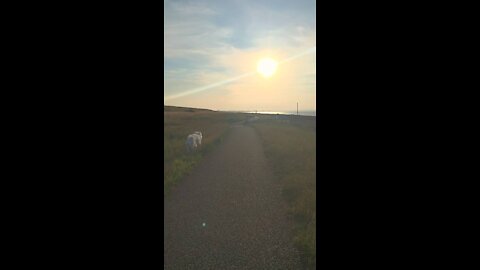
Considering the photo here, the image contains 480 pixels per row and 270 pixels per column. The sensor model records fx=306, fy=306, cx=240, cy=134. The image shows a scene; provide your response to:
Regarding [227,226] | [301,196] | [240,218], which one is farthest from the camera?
[301,196]

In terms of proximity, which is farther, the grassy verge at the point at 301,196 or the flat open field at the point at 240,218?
the grassy verge at the point at 301,196

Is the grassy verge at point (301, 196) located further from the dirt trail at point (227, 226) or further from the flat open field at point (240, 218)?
the dirt trail at point (227, 226)

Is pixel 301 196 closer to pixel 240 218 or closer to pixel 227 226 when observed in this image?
pixel 240 218

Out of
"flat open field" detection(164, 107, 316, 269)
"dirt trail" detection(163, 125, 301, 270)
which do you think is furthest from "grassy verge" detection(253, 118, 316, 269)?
"dirt trail" detection(163, 125, 301, 270)

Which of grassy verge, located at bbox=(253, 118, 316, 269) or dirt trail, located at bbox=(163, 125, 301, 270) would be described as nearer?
dirt trail, located at bbox=(163, 125, 301, 270)

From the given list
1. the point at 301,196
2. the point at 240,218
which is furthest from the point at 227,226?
the point at 301,196

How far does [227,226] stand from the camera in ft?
15.5

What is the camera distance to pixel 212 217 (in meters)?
5.09

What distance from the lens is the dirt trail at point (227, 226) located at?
12.2 feet

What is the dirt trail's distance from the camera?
3.71m

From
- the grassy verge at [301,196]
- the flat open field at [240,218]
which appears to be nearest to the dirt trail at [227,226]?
the flat open field at [240,218]

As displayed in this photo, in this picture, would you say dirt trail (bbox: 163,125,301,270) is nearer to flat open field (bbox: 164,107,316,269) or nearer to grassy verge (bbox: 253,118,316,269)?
flat open field (bbox: 164,107,316,269)
